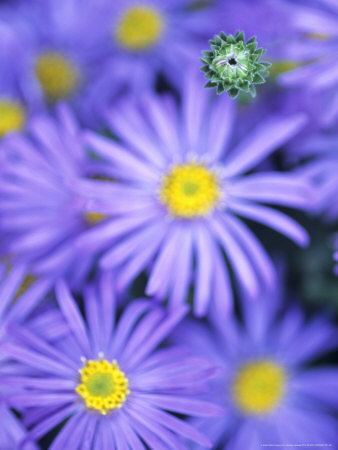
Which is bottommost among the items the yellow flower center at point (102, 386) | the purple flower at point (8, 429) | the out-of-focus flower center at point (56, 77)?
the purple flower at point (8, 429)

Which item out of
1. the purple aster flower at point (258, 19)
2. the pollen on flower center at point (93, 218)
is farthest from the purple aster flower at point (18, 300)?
the purple aster flower at point (258, 19)

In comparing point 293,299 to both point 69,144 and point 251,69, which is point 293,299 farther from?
point 251,69

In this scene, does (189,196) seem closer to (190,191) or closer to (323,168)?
(190,191)

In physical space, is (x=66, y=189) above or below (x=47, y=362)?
above

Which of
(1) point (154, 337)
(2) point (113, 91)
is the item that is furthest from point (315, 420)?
(2) point (113, 91)

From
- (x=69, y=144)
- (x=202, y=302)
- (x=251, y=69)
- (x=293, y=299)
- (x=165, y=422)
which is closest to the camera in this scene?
(x=251, y=69)

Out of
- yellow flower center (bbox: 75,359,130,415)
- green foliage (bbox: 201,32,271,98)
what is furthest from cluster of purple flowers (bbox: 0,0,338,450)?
green foliage (bbox: 201,32,271,98)

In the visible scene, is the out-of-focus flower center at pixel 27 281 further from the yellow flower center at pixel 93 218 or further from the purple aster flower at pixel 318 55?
the purple aster flower at pixel 318 55
